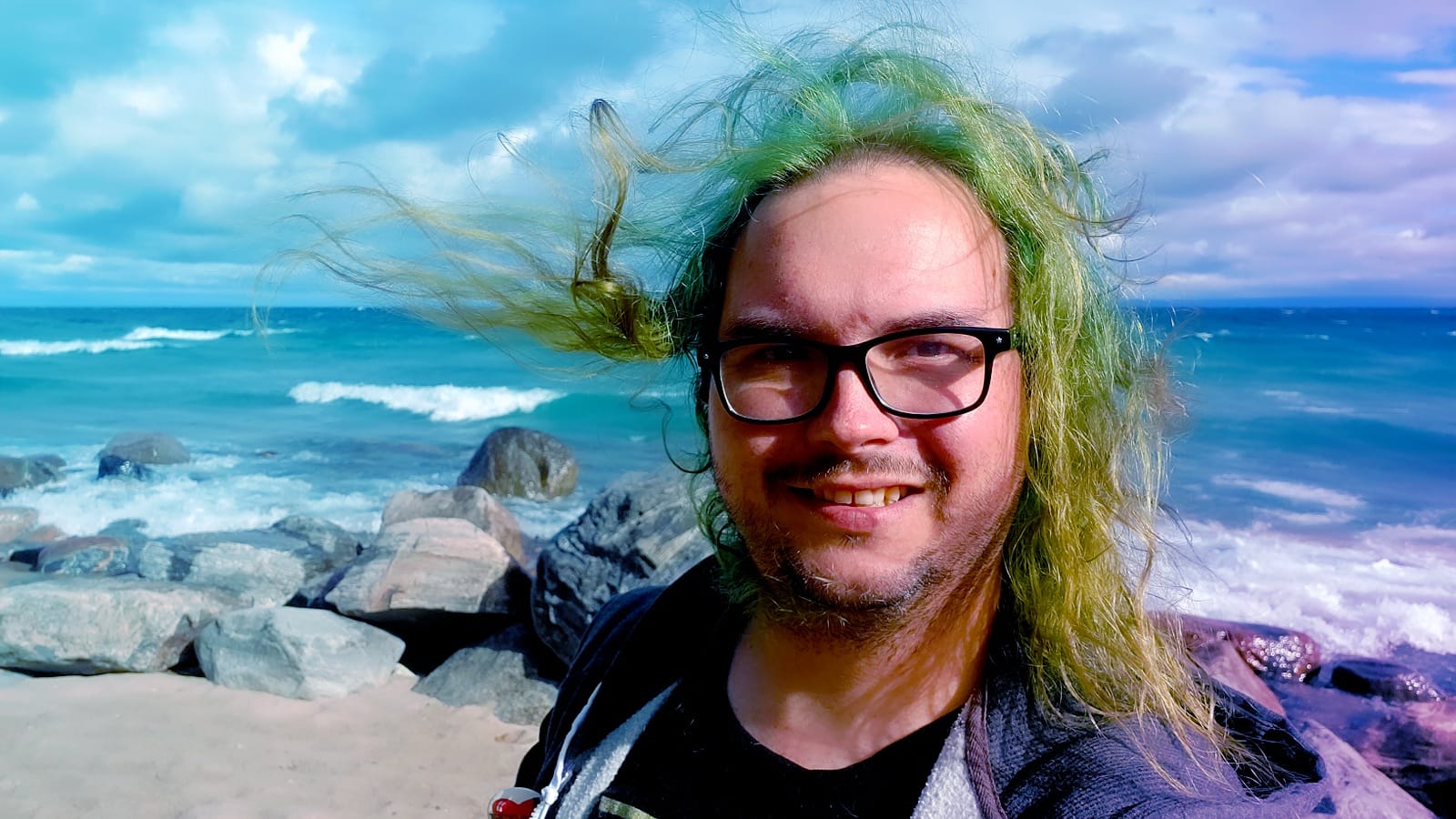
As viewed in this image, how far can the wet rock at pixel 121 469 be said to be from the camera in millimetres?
14016

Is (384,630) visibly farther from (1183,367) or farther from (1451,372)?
(1451,372)

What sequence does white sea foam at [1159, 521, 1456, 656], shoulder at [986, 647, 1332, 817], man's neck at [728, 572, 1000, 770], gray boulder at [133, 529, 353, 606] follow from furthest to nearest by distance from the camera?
gray boulder at [133, 529, 353, 606], white sea foam at [1159, 521, 1456, 656], man's neck at [728, 572, 1000, 770], shoulder at [986, 647, 1332, 817]

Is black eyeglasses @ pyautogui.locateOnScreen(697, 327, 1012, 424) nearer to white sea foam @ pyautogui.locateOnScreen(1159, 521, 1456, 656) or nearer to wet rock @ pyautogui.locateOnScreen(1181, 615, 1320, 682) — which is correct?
wet rock @ pyautogui.locateOnScreen(1181, 615, 1320, 682)

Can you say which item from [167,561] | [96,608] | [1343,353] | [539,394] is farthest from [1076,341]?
[1343,353]

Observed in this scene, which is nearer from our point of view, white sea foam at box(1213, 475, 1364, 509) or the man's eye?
the man's eye

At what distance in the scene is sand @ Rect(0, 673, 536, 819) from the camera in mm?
4648

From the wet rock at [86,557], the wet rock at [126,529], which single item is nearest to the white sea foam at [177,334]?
the wet rock at [126,529]

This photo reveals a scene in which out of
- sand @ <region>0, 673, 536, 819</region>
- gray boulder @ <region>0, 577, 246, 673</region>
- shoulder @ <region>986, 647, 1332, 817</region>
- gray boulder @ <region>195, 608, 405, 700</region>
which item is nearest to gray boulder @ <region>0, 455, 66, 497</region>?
gray boulder @ <region>0, 577, 246, 673</region>

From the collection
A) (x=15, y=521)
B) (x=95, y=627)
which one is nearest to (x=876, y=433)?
(x=95, y=627)

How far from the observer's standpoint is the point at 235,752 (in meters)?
5.09

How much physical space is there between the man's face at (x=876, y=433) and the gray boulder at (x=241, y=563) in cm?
721

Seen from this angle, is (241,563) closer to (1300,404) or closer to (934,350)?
(934,350)

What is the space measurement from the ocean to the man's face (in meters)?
0.51

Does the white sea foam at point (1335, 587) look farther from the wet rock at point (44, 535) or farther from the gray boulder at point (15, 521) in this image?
the gray boulder at point (15, 521)
